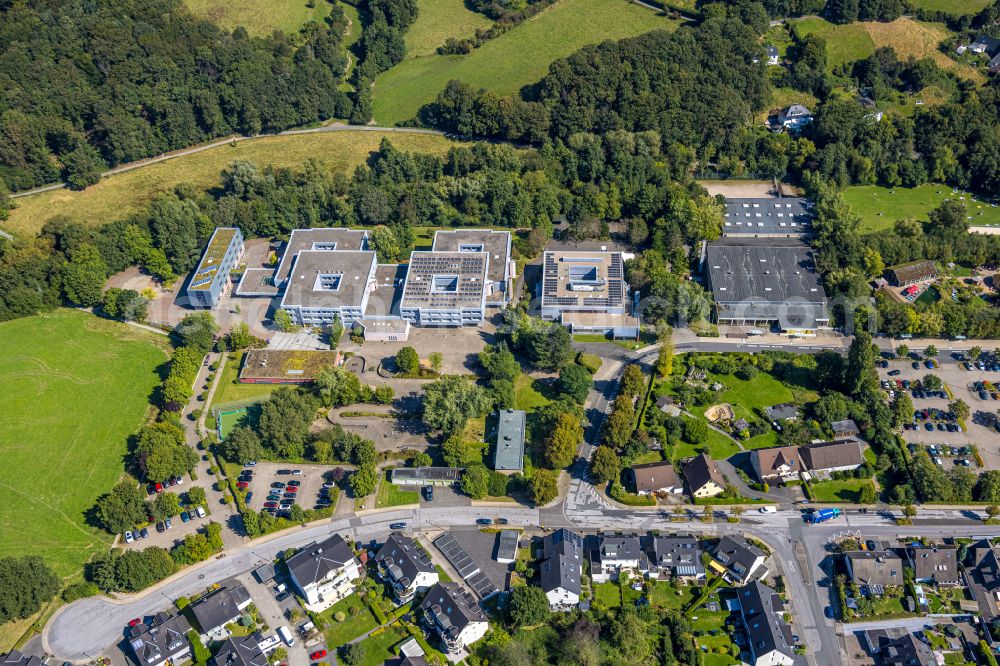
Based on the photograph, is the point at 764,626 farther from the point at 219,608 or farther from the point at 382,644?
the point at 219,608

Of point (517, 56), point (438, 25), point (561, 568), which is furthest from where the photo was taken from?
point (438, 25)

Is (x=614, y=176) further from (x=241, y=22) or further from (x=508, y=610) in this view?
(x=241, y=22)

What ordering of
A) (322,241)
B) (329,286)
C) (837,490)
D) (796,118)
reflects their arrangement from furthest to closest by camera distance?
1. (796,118)
2. (322,241)
3. (329,286)
4. (837,490)

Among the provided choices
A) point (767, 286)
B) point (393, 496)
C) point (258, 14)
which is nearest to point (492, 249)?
point (767, 286)

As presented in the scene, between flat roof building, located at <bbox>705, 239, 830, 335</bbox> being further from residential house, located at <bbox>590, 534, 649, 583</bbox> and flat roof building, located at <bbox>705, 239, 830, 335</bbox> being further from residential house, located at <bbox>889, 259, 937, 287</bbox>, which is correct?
residential house, located at <bbox>590, 534, 649, 583</bbox>

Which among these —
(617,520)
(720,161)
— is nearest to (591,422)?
(617,520)

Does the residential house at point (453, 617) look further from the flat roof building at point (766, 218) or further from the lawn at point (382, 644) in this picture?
the flat roof building at point (766, 218)

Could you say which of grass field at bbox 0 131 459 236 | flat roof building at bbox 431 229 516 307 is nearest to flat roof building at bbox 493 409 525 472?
flat roof building at bbox 431 229 516 307
